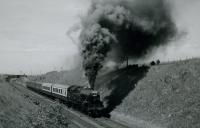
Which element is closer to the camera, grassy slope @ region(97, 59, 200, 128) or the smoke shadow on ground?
grassy slope @ region(97, 59, 200, 128)

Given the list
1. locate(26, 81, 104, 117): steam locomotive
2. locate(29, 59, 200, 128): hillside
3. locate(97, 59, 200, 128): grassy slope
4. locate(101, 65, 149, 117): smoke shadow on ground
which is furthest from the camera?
locate(101, 65, 149, 117): smoke shadow on ground

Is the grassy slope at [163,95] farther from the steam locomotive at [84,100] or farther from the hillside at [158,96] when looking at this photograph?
the steam locomotive at [84,100]

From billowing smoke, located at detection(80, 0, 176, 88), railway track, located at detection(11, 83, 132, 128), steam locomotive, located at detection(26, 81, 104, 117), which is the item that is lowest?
railway track, located at detection(11, 83, 132, 128)

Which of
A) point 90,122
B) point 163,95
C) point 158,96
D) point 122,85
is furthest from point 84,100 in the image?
point 122,85

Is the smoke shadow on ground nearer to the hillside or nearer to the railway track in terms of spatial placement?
the hillside

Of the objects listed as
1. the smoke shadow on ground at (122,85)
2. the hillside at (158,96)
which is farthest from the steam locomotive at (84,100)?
the hillside at (158,96)

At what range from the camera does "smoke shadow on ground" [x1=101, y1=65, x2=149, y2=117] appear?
38453 millimetres

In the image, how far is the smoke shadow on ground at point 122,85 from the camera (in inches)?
1514

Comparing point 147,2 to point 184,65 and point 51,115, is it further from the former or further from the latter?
point 51,115

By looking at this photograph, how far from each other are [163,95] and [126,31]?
51.7 ft

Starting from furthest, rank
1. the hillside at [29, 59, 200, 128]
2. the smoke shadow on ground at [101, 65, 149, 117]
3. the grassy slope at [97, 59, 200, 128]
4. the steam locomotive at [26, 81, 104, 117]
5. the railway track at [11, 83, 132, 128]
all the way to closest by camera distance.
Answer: the smoke shadow on ground at [101, 65, 149, 117] < the steam locomotive at [26, 81, 104, 117] < the railway track at [11, 83, 132, 128] < the hillside at [29, 59, 200, 128] < the grassy slope at [97, 59, 200, 128]

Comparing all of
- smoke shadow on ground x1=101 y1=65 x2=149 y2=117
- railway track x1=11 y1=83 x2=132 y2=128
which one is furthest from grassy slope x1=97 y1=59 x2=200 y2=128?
railway track x1=11 y1=83 x2=132 y2=128

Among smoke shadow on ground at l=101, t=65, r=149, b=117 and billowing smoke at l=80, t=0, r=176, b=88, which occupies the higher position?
billowing smoke at l=80, t=0, r=176, b=88

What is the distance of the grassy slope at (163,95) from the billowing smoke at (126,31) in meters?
5.43
